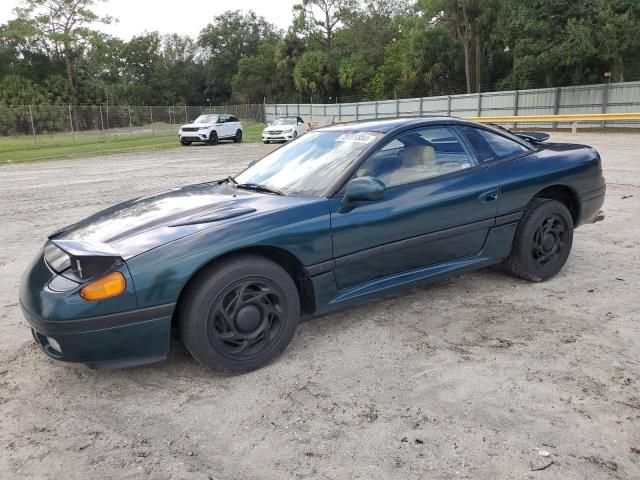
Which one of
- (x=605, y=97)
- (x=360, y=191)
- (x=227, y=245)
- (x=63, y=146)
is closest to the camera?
(x=227, y=245)

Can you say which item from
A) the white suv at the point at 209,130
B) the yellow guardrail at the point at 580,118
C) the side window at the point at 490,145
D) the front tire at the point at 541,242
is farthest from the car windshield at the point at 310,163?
the white suv at the point at 209,130

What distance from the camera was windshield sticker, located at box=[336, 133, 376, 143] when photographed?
384cm

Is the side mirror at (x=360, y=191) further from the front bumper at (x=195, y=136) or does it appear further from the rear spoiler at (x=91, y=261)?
the front bumper at (x=195, y=136)

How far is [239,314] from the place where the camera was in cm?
307

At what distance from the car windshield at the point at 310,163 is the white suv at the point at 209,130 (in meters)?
22.7

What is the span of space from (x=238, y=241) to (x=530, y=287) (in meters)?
2.63

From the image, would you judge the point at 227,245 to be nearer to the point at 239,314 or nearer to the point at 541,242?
the point at 239,314

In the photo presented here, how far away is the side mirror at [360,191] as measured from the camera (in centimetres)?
336

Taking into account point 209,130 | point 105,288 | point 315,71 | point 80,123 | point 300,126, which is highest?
point 315,71

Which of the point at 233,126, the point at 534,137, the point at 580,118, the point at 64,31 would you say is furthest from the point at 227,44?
the point at 534,137

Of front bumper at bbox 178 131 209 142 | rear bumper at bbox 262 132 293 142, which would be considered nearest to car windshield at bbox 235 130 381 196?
rear bumper at bbox 262 132 293 142

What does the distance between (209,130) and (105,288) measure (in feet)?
80.7

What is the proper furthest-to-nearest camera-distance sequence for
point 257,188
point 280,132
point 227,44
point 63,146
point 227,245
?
point 227,44
point 63,146
point 280,132
point 257,188
point 227,245

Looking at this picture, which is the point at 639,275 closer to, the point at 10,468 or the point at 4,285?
the point at 10,468
